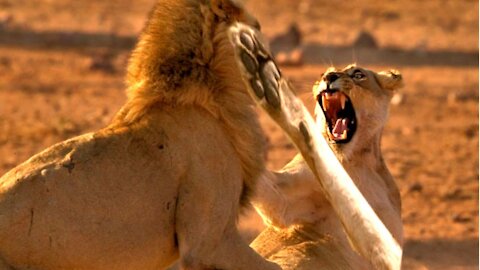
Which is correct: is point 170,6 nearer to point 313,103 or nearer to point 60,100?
point 313,103

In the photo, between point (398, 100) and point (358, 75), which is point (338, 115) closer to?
point (358, 75)

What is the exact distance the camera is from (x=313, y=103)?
6305 millimetres

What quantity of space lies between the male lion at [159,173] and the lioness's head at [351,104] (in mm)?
783

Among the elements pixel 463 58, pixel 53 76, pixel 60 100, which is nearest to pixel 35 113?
pixel 60 100

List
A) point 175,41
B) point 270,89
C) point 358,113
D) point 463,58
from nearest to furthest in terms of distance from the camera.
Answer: point 270,89 → point 175,41 → point 358,113 → point 463,58

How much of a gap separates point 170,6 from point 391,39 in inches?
477

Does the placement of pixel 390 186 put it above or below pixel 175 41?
below

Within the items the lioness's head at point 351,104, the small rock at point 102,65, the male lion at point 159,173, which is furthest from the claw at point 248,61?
the small rock at point 102,65

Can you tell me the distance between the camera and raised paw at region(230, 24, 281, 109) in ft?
14.9

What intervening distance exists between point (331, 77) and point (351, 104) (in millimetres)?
190

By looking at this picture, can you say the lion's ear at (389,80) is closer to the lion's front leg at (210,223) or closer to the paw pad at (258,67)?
the lion's front leg at (210,223)

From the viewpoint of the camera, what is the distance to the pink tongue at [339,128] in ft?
19.8

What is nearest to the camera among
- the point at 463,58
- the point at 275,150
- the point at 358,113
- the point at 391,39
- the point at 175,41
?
the point at 175,41

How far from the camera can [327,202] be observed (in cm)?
603
